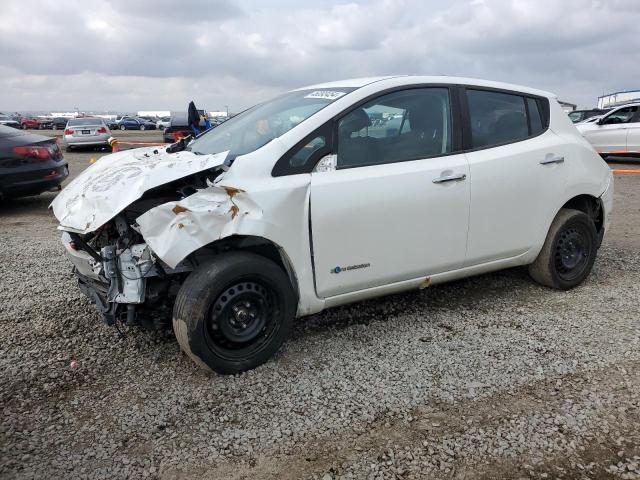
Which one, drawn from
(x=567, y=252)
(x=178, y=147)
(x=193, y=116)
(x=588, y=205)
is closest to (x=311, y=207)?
(x=178, y=147)

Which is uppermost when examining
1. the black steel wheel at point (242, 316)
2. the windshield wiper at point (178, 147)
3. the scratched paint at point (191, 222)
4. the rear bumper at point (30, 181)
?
the windshield wiper at point (178, 147)

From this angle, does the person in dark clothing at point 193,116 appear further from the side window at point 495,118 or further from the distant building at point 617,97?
the distant building at point 617,97

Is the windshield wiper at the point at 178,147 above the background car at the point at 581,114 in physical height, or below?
below

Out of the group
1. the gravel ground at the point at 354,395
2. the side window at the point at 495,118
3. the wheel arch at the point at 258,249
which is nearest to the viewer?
the gravel ground at the point at 354,395

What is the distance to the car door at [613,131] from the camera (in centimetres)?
1358

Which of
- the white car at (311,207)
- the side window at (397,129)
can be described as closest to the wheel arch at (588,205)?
the white car at (311,207)

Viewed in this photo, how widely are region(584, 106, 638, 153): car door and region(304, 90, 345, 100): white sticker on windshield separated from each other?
1243cm

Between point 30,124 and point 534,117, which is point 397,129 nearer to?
point 534,117

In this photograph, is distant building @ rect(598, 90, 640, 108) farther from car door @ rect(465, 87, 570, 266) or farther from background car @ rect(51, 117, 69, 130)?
background car @ rect(51, 117, 69, 130)

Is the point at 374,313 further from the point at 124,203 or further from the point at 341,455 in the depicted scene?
the point at 124,203

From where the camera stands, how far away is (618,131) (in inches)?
537

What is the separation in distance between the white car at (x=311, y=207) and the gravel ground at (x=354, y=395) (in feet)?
1.07

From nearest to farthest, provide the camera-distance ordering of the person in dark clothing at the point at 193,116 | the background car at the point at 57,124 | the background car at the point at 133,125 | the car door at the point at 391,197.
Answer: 1. the car door at the point at 391,197
2. the person in dark clothing at the point at 193,116
3. the background car at the point at 133,125
4. the background car at the point at 57,124

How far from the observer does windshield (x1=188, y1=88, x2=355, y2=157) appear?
3385mm
